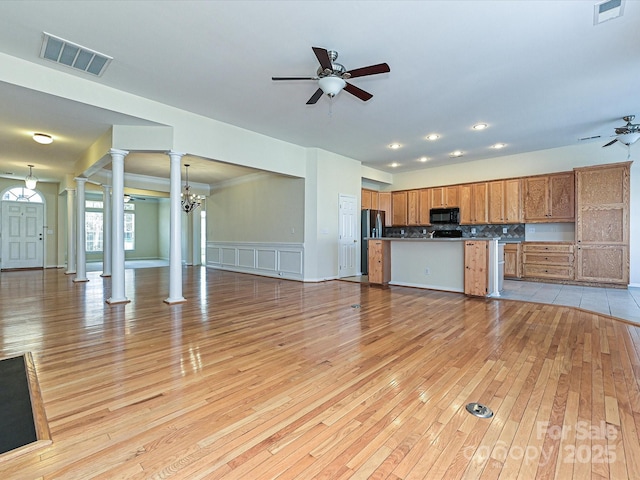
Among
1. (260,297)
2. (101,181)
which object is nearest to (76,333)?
(260,297)

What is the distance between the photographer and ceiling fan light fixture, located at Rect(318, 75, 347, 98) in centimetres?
331

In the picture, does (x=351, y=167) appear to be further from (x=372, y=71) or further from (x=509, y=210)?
(x=372, y=71)

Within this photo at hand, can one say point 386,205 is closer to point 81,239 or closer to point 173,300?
point 173,300

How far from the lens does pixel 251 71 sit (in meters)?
3.77

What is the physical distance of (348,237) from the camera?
7.96 metres

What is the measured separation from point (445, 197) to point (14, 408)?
8813 mm

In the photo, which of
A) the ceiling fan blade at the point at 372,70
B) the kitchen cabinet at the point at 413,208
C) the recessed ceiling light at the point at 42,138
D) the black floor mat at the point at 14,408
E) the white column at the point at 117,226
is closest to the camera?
the black floor mat at the point at 14,408

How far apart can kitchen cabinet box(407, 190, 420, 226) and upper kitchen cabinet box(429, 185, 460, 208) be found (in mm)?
458

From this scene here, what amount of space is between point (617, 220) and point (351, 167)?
5547 mm

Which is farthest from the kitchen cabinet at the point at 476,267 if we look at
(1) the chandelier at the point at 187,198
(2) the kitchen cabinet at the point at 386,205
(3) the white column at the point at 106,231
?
(3) the white column at the point at 106,231

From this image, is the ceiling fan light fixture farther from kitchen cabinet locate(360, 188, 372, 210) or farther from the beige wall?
kitchen cabinet locate(360, 188, 372, 210)

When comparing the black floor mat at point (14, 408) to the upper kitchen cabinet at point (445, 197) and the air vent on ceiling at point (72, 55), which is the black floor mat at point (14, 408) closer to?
the air vent on ceiling at point (72, 55)

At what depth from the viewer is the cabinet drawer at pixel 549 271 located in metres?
6.71

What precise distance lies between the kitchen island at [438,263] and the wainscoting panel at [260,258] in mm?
1787
